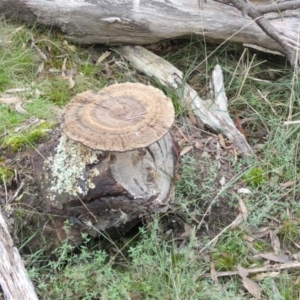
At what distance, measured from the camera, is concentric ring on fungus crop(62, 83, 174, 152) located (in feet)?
8.41

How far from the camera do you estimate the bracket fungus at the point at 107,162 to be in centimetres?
262

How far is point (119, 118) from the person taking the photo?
8.79 feet

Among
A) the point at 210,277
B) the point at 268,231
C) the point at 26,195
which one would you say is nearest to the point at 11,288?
the point at 26,195

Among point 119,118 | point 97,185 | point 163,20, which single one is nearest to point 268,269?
point 97,185

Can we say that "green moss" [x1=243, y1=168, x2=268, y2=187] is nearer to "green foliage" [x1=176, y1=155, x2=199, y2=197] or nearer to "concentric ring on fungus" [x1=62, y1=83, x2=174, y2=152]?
"green foliage" [x1=176, y1=155, x2=199, y2=197]

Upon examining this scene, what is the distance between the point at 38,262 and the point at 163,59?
1.82 meters

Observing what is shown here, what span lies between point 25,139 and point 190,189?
970 millimetres

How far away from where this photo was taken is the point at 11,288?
2.40 metres

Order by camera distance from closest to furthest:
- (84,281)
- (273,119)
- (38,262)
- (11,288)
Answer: (11,288) → (84,281) → (38,262) → (273,119)

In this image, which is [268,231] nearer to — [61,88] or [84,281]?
[84,281]

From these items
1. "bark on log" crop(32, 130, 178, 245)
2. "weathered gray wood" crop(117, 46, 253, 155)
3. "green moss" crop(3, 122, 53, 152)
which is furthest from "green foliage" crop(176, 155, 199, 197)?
"green moss" crop(3, 122, 53, 152)

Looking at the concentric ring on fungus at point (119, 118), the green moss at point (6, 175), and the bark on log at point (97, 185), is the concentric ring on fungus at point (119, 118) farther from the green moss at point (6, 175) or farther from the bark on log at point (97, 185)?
the green moss at point (6, 175)

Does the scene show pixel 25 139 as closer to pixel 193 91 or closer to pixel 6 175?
pixel 6 175

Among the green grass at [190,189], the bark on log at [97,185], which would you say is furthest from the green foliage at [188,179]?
the bark on log at [97,185]
